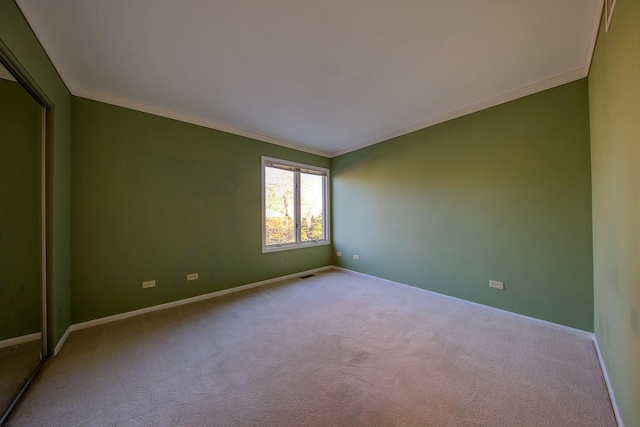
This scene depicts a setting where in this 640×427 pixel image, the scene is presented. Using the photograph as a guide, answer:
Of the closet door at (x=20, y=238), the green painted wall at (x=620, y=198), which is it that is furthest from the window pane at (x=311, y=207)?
the green painted wall at (x=620, y=198)

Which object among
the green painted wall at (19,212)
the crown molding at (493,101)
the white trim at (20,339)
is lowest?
the white trim at (20,339)

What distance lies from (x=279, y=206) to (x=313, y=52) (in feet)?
9.30

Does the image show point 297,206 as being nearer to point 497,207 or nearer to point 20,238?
point 497,207

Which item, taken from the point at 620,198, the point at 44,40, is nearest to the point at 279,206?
the point at 44,40

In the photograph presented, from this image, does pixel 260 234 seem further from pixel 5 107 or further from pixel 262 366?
pixel 5 107

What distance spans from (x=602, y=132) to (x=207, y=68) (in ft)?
11.4

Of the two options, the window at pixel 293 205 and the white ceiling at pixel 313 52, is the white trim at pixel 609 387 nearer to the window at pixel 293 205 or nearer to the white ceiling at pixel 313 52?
the white ceiling at pixel 313 52

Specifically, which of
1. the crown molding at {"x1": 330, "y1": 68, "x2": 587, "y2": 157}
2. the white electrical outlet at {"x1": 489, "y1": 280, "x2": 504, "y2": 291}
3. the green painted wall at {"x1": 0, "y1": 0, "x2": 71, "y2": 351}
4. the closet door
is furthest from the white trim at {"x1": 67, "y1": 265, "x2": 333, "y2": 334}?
the crown molding at {"x1": 330, "y1": 68, "x2": 587, "y2": 157}

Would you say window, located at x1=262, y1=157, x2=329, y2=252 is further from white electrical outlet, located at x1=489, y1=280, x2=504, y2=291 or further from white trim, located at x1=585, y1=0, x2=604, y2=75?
white trim, located at x1=585, y1=0, x2=604, y2=75

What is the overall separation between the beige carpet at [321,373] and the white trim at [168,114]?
8.70ft

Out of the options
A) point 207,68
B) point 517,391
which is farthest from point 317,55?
point 517,391

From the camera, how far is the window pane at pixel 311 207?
4824 millimetres

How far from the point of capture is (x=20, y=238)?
180cm

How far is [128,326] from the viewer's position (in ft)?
8.57
